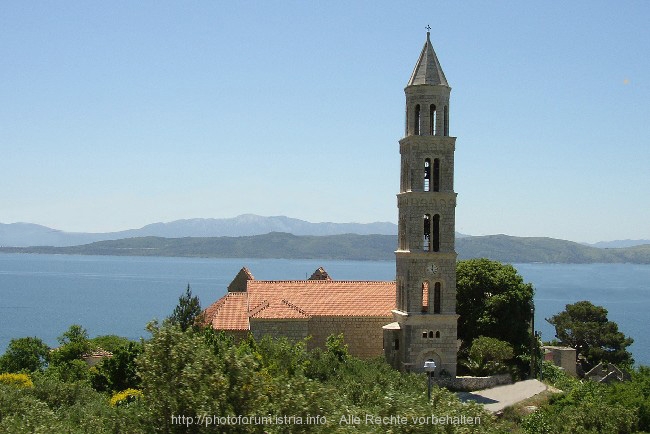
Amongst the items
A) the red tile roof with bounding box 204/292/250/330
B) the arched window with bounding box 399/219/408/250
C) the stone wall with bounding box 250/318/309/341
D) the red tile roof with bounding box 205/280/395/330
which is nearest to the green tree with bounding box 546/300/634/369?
the red tile roof with bounding box 205/280/395/330

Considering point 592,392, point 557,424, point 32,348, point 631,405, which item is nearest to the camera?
point 557,424

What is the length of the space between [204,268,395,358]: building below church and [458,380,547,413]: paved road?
5651 millimetres

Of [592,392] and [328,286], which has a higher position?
[328,286]

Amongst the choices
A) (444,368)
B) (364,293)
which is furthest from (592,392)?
(364,293)

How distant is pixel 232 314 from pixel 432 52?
16420mm

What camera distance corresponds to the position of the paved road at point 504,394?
3484cm

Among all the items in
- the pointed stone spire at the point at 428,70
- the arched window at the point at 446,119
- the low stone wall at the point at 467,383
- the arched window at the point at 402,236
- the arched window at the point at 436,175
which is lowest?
the low stone wall at the point at 467,383

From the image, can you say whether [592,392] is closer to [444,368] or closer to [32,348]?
[444,368]

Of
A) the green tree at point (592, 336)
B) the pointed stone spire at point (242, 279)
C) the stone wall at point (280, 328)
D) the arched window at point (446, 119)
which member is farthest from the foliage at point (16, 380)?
the green tree at point (592, 336)

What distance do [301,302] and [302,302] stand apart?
0.05m

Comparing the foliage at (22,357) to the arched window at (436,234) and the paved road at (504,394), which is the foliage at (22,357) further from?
the paved road at (504,394)

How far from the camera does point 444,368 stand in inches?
1475

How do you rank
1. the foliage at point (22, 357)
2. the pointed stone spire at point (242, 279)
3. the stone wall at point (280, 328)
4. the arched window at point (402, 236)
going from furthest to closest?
the pointed stone spire at point (242, 279) → the foliage at point (22, 357) → the arched window at point (402, 236) → the stone wall at point (280, 328)

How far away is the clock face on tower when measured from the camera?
37.1 meters
